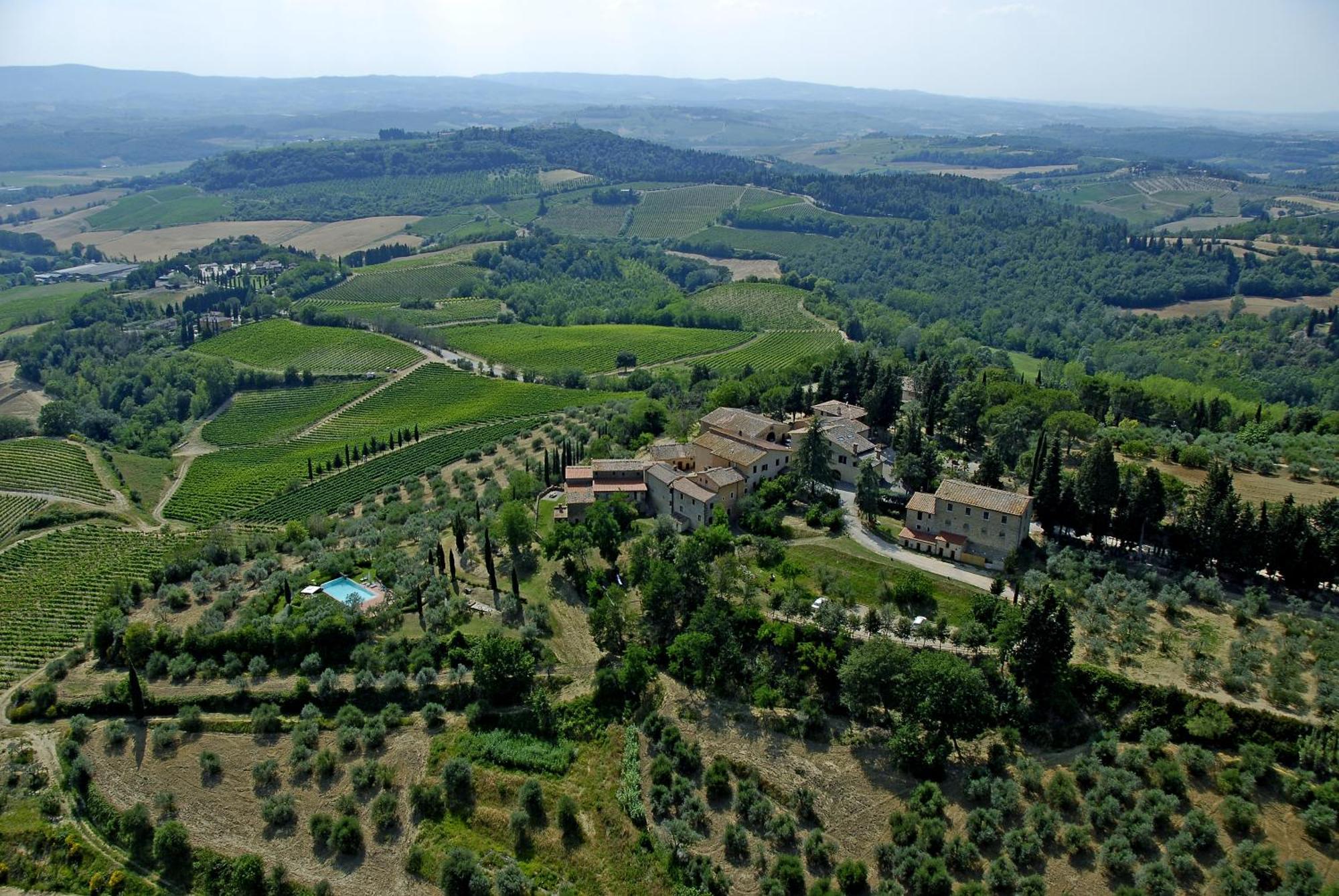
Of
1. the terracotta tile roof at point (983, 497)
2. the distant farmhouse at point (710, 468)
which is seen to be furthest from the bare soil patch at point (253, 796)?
the terracotta tile roof at point (983, 497)

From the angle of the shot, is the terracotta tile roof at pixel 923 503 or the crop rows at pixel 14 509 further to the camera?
the crop rows at pixel 14 509

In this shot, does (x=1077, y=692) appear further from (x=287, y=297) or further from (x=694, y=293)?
(x=287, y=297)

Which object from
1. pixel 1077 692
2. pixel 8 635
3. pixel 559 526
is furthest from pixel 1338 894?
pixel 8 635

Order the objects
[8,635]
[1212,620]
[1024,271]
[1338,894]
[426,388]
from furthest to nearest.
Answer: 1. [1024,271]
2. [426,388]
3. [8,635]
4. [1212,620]
5. [1338,894]

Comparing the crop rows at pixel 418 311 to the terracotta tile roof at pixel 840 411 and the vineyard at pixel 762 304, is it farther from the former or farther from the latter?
the terracotta tile roof at pixel 840 411

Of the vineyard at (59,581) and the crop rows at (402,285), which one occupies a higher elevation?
the crop rows at (402,285)

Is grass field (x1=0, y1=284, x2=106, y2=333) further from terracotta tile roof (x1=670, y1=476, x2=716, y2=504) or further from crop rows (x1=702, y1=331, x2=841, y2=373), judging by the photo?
terracotta tile roof (x1=670, y1=476, x2=716, y2=504)

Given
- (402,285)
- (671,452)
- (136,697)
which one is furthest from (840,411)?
(402,285)
